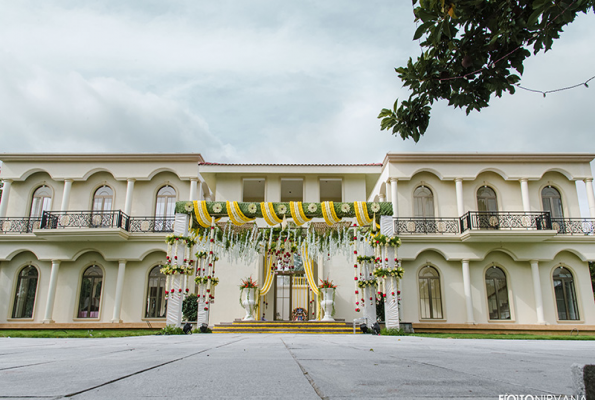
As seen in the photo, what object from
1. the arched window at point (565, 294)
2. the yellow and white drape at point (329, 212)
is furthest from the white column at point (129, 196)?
the arched window at point (565, 294)

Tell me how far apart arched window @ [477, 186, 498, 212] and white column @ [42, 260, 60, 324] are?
1922 centimetres

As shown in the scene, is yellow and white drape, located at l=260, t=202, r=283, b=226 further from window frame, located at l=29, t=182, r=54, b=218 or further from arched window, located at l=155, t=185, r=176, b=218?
window frame, located at l=29, t=182, r=54, b=218

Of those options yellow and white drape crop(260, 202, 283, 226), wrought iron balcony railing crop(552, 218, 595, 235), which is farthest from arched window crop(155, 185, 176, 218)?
wrought iron balcony railing crop(552, 218, 595, 235)

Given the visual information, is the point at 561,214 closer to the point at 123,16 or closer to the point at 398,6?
the point at 398,6

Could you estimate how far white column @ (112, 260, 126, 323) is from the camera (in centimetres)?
1823

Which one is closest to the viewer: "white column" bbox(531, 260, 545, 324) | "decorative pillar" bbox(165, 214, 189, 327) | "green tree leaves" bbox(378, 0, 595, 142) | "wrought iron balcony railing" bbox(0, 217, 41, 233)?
"green tree leaves" bbox(378, 0, 595, 142)

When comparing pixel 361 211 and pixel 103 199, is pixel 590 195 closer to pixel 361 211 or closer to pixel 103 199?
pixel 361 211

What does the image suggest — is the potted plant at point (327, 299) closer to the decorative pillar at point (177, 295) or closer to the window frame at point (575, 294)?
the decorative pillar at point (177, 295)

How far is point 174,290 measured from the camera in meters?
13.4

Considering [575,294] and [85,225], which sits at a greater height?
[85,225]

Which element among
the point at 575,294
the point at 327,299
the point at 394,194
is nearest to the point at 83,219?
the point at 327,299

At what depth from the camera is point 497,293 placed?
1838 cm

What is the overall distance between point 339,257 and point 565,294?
9853mm

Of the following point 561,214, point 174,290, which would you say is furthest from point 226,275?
point 561,214
